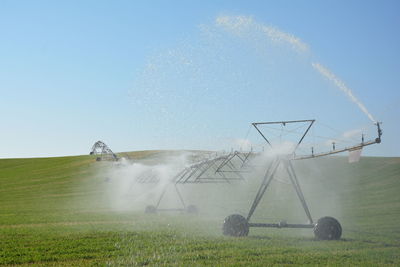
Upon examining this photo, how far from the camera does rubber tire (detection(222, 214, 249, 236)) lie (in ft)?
62.9

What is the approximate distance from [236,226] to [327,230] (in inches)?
156

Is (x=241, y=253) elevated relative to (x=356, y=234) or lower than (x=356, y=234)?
lower

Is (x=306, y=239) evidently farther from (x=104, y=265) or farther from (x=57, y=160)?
(x=57, y=160)

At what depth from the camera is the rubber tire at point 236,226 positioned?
19172mm

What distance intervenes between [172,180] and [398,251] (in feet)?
71.0

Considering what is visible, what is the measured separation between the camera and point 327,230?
1842cm

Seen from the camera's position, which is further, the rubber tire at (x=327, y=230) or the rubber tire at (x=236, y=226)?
the rubber tire at (x=236, y=226)

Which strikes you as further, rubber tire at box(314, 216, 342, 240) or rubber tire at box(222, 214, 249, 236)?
rubber tire at box(222, 214, 249, 236)

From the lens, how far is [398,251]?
15.5 m

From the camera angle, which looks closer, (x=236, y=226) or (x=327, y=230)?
(x=327, y=230)

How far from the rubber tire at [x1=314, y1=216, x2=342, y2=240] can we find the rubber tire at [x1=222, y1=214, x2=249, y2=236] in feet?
10.3

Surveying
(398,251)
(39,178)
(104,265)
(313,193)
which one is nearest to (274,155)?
(398,251)

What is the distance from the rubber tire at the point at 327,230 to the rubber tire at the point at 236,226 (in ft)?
10.3

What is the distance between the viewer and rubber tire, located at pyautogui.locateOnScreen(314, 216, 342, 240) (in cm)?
1841
